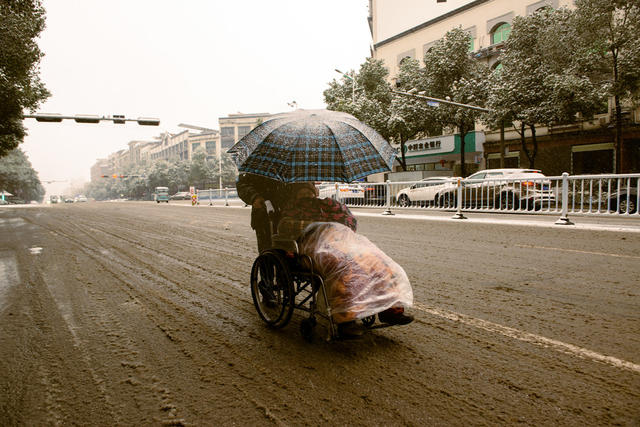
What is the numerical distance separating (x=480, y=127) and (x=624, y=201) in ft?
81.7

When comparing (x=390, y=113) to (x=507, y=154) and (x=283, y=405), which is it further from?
(x=283, y=405)

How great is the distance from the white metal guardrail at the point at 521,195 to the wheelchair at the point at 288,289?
8.99m

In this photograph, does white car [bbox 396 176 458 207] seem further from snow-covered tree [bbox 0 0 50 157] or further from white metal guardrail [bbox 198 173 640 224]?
snow-covered tree [bbox 0 0 50 157]

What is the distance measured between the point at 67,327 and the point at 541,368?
12.4ft

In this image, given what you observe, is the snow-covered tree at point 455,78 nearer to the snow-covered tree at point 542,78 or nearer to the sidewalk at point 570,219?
the snow-covered tree at point 542,78

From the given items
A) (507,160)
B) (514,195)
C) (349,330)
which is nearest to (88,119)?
(514,195)

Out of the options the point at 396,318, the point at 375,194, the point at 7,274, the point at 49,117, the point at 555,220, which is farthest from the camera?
the point at 49,117

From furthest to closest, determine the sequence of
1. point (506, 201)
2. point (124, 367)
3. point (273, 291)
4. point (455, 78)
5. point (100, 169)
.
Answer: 1. point (100, 169)
2. point (455, 78)
3. point (506, 201)
4. point (273, 291)
5. point (124, 367)

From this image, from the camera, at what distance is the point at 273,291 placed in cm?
334

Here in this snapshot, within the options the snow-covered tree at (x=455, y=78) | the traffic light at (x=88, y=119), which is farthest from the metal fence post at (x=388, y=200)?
the traffic light at (x=88, y=119)

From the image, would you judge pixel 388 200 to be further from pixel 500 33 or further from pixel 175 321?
pixel 500 33

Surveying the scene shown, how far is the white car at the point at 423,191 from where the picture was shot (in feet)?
45.9

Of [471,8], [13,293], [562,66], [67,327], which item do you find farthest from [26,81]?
[471,8]

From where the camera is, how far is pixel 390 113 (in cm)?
3069
